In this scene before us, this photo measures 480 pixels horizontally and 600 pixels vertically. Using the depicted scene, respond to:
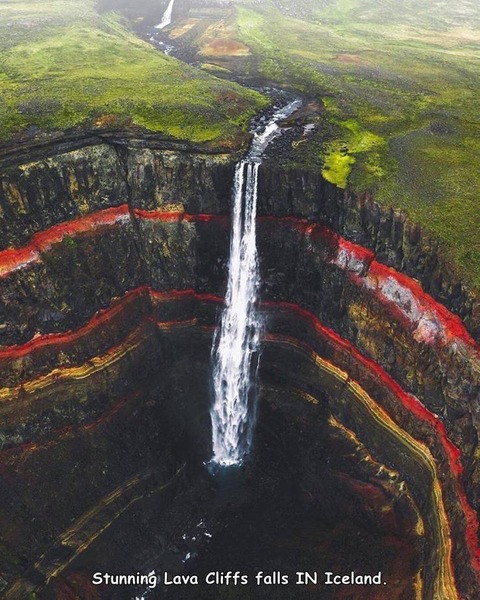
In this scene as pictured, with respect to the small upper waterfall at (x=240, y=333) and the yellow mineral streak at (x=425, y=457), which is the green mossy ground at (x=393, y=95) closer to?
the small upper waterfall at (x=240, y=333)

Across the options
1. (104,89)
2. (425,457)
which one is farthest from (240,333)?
(104,89)

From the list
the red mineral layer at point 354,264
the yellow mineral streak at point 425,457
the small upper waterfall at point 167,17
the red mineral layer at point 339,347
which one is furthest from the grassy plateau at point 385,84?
the yellow mineral streak at point 425,457

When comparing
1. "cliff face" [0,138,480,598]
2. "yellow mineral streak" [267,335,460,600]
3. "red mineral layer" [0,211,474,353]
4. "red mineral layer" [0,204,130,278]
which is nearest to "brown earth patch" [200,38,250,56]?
"cliff face" [0,138,480,598]

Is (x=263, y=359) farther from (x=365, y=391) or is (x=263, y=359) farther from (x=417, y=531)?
(x=417, y=531)

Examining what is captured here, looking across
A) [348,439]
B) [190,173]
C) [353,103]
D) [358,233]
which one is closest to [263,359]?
[348,439]

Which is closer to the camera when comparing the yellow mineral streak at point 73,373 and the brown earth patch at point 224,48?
the yellow mineral streak at point 73,373

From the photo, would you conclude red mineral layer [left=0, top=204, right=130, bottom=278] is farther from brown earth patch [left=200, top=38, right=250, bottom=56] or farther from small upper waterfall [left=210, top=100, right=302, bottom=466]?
Answer: brown earth patch [left=200, top=38, right=250, bottom=56]
